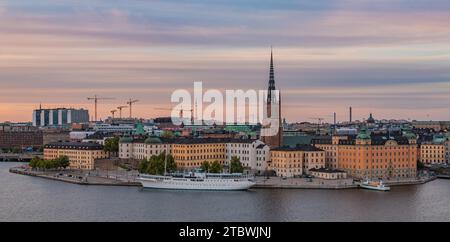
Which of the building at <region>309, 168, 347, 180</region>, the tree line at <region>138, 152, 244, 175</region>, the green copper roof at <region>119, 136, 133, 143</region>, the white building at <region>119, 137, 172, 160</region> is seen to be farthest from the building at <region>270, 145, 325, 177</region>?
the green copper roof at <region>119, 136, 133, 143</region>

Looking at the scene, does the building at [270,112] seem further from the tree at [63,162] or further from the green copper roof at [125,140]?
the tree at [63,162]

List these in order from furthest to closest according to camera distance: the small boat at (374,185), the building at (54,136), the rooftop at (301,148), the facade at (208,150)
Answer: the building at (54,136)
the facade at (208,150)
the rooftop at (301,148)
the small boat at (374,185)

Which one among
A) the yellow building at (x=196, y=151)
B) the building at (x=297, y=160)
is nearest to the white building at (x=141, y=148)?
the yellow building at (x=196, y=151)

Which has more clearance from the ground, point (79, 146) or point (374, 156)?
point (79, 146)

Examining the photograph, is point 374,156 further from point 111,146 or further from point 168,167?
point 111,146

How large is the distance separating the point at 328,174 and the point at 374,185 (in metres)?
2.85

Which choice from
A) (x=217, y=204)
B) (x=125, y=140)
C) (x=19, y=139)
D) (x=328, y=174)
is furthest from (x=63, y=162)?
(x=19, y=139)

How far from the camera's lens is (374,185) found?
1104 inches

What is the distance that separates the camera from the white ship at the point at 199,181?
27.9 metres

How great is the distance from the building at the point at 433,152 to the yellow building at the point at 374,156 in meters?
5.44

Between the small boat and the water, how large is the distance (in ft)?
1.89

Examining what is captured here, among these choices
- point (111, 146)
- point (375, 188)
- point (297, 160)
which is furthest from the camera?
point (111, 146)
